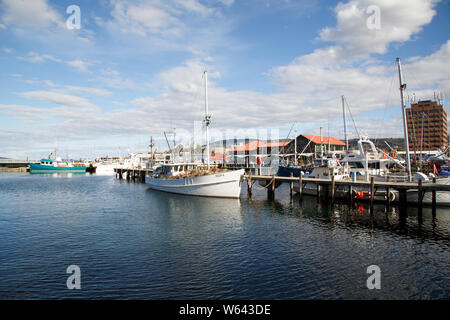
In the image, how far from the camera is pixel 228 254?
1588 centimetres

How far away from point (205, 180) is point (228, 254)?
73.8ft

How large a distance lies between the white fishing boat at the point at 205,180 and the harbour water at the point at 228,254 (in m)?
9.21

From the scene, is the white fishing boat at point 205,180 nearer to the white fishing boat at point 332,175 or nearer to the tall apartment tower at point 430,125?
the white fishing boat at point 332,175

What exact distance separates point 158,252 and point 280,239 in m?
8.15

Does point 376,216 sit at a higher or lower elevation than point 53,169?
lower

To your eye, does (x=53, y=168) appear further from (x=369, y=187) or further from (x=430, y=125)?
(x=430, y=125)

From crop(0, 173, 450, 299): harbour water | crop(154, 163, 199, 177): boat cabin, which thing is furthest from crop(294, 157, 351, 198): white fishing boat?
crop(154, 163, 199, 177): boat cabin

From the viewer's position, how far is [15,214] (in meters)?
28.3

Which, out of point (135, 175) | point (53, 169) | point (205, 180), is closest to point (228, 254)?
point (205, 180)

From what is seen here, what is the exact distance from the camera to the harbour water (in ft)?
38.5

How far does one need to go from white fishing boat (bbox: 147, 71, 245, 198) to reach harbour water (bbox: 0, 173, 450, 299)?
9209 mm

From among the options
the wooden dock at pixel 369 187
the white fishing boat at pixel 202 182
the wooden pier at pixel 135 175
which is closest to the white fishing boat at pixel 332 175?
the wooden dock at pixel 369 187
